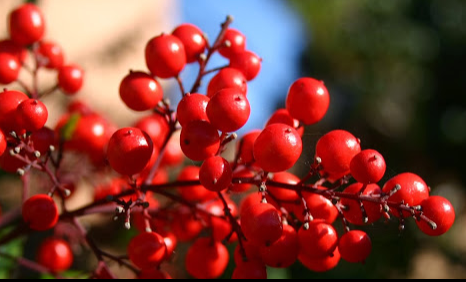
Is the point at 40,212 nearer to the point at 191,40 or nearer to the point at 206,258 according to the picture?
the point at 206,258

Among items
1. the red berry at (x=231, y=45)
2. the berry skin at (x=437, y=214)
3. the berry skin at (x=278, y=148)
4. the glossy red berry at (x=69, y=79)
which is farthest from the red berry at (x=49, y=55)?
the berry skin at (x=437, y=214)

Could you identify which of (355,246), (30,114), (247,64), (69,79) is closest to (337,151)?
(355,246)

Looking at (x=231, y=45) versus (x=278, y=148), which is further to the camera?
(x=231, y=45)

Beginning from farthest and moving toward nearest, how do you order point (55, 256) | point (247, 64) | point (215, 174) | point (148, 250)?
point (55, 256), point (247, 64), point (148, 250), point (215, 174)

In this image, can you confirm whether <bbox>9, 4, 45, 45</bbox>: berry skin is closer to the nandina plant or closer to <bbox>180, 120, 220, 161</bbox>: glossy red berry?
the nandina plant

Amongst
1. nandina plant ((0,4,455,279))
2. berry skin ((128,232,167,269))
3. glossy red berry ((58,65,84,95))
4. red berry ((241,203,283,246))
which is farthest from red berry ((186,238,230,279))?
glossy red berry ((58,65,84,95))

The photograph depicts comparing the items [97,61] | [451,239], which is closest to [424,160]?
[451,239]

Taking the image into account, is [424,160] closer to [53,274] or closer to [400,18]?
[400,18]
